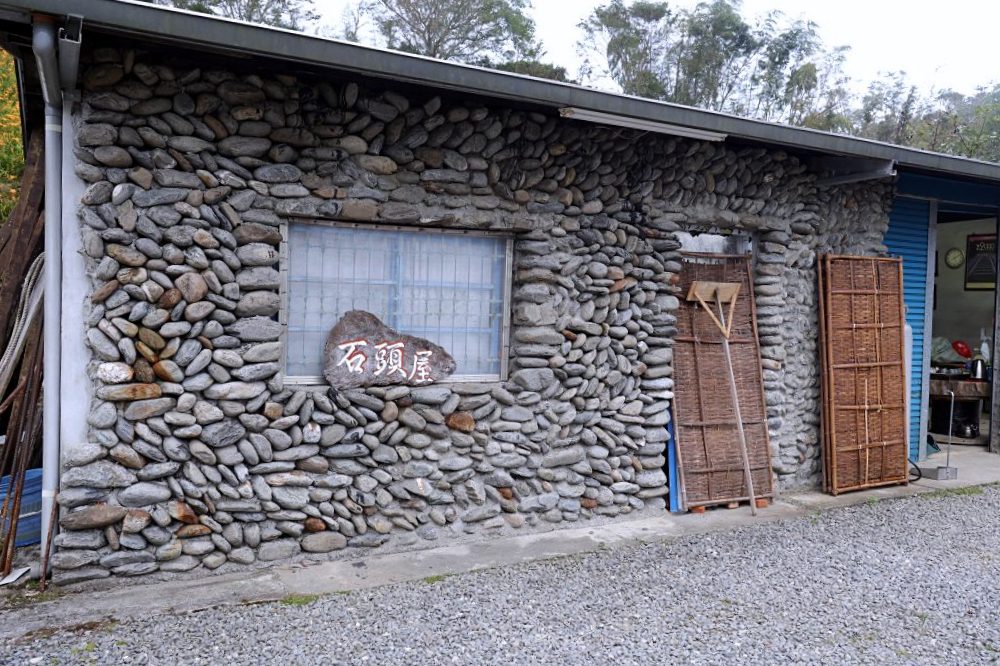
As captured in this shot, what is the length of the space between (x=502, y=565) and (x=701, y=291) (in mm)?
2788

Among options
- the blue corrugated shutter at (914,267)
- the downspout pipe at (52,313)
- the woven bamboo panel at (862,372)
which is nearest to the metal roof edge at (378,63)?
the downspout pipe at (52,313)

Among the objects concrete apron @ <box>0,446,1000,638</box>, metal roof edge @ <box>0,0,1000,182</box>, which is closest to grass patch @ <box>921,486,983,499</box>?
concrete apron @ <box>0,446,1000,638</box>

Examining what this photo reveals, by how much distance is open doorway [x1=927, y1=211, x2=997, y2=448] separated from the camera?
33.4ft

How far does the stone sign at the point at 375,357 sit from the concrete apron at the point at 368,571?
1.15 metres

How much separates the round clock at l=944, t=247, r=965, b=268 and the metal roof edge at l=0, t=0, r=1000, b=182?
22.3ft

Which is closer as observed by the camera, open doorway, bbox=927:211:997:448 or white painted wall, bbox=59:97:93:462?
white painted wall, bbox=59:97:93:462

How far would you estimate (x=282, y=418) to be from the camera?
5027mm

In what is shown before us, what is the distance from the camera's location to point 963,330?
39.9 ft

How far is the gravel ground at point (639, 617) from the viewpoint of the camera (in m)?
3.92

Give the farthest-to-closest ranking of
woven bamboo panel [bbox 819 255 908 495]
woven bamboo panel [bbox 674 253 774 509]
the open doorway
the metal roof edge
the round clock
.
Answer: the round clock
the open doorway
woven bamboo panel [bbox 819 255 908 495]
woven bamboo panel [bbox 674 253 774 509]
the metal roof edge

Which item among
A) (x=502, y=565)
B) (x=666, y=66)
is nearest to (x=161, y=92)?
(x=502, y=565)

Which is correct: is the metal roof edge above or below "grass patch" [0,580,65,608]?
above

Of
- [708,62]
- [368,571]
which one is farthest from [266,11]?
[368,571]

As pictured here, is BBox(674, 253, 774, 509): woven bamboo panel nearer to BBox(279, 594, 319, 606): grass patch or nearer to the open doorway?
BBox(279, 594, 319, 606): grass patch
